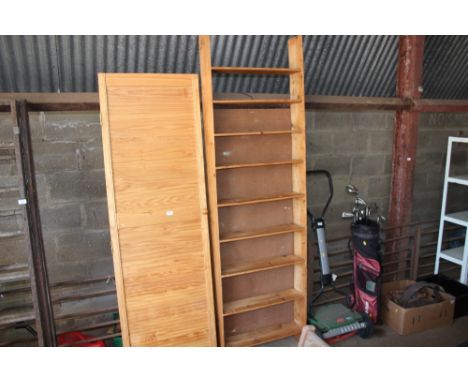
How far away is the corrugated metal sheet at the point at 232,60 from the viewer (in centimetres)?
235

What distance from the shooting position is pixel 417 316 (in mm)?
2936

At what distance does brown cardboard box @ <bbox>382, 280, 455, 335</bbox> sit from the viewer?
2910 millimetres

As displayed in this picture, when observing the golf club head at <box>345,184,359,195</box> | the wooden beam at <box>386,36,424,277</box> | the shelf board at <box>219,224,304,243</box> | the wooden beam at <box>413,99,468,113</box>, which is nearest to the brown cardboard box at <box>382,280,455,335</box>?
the wooden beam at <box>386,36,424,277</box>

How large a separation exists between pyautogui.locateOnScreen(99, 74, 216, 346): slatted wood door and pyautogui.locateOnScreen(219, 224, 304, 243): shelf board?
0.16 metres

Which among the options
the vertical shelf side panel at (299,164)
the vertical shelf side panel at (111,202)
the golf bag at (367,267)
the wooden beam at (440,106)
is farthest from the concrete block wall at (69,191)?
the wooden beam at (440,106)

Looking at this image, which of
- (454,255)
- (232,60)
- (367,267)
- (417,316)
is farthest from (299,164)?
(454,255)

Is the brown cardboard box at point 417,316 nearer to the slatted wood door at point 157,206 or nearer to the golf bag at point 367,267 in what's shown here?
the golf bag at point 367,267

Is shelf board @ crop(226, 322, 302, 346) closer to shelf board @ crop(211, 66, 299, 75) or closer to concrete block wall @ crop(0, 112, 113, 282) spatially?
concrete block wall @ crop(0, 112, 113, 282)

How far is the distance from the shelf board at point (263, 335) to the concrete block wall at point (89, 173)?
1052 mm

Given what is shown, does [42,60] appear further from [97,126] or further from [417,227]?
[417,227]

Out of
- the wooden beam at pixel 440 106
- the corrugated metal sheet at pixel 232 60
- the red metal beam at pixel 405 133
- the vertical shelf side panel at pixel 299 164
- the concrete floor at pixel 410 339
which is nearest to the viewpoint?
the corrugated metal sheet at pixel 232 60

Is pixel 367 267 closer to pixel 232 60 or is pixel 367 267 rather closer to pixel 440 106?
pixel 440 106

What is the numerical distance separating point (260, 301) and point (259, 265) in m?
0.26

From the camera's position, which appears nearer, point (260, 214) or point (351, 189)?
point (260, 214)
